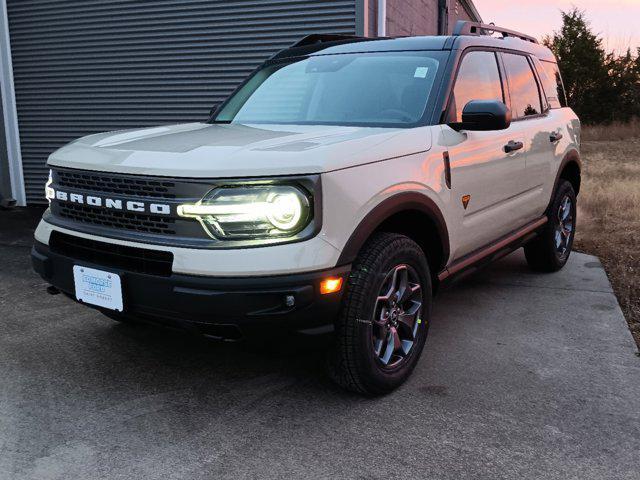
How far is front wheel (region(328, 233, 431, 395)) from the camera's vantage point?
8.97 ft

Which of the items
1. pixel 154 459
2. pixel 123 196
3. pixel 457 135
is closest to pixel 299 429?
pixel 154 459

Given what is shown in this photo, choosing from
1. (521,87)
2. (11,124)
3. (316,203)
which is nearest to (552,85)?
(521,87)

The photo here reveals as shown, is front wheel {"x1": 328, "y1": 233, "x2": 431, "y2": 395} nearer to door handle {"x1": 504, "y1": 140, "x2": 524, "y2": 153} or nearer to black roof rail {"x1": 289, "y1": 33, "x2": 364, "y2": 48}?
door handle {"x1": 504, "y1": 140, "x2": 524, "y2": 153}

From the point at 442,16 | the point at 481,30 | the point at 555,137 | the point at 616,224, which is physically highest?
the point at 442,16

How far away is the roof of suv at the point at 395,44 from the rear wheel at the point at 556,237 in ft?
4.10

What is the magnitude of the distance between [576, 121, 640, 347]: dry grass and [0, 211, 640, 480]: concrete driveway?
0.92 metres

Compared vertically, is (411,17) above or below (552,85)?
above

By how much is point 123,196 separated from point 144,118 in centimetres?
650

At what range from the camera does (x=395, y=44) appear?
3.89 metres

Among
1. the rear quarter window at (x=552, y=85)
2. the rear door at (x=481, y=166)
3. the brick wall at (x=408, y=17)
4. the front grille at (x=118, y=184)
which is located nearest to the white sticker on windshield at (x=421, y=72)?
the rear door at (x=481, y=166)

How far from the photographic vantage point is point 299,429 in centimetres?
276

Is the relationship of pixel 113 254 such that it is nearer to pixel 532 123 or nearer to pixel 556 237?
pixel 532 123

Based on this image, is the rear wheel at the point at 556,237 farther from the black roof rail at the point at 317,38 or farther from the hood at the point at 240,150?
the hood at the point at 240,150

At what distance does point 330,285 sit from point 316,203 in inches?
13.4
